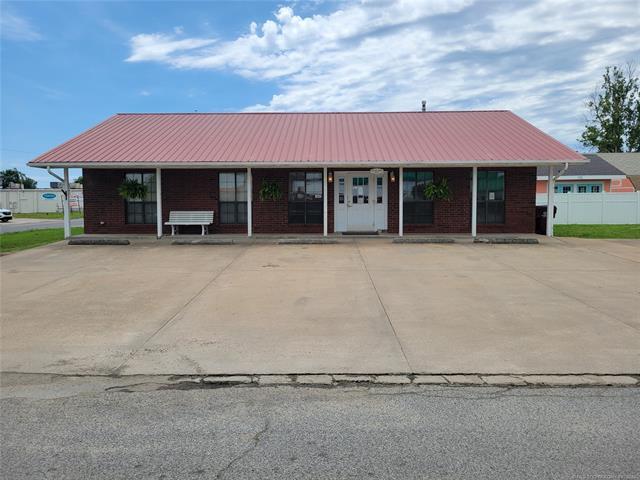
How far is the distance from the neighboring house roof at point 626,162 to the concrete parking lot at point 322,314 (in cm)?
2825

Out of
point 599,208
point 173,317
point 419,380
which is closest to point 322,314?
point 173,317

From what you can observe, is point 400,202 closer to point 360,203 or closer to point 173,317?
point 360,203

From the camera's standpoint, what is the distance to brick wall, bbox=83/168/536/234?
18.9 m

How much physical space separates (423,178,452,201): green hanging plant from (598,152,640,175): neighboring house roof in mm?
24239

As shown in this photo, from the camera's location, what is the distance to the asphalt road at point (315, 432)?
3443 millimetres

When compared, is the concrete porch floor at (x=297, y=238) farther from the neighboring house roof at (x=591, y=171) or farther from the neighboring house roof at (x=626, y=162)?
the neighboring house roof at (x=626, y=162)

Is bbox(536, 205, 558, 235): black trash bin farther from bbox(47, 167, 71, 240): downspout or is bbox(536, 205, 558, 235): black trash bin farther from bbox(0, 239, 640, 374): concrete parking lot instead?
bbox(47, 167, 71, 240): downspout

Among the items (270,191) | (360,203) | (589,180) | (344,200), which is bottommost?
(360,203)

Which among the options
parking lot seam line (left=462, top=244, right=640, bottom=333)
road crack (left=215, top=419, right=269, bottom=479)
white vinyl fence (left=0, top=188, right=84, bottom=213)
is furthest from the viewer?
white vinyl fence (left=0, top=188, right=84, bottom=213)

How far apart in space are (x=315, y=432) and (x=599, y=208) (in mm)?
26939

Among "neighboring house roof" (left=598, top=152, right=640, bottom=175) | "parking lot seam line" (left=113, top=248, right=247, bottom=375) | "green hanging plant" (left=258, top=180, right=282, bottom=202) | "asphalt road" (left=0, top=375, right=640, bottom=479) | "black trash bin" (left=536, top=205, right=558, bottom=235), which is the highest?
"neighboring house roof" (left=598, top=152, right=640, bottom=175)

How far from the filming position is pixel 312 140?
63.0 ft

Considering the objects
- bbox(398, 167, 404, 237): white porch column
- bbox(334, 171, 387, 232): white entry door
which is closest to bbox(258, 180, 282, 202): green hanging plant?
bbox(334, 171, 387, 232): white entry door

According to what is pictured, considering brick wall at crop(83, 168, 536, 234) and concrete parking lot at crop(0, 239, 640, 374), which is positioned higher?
→ brick wall at crop(83, 168, 536, 234)
